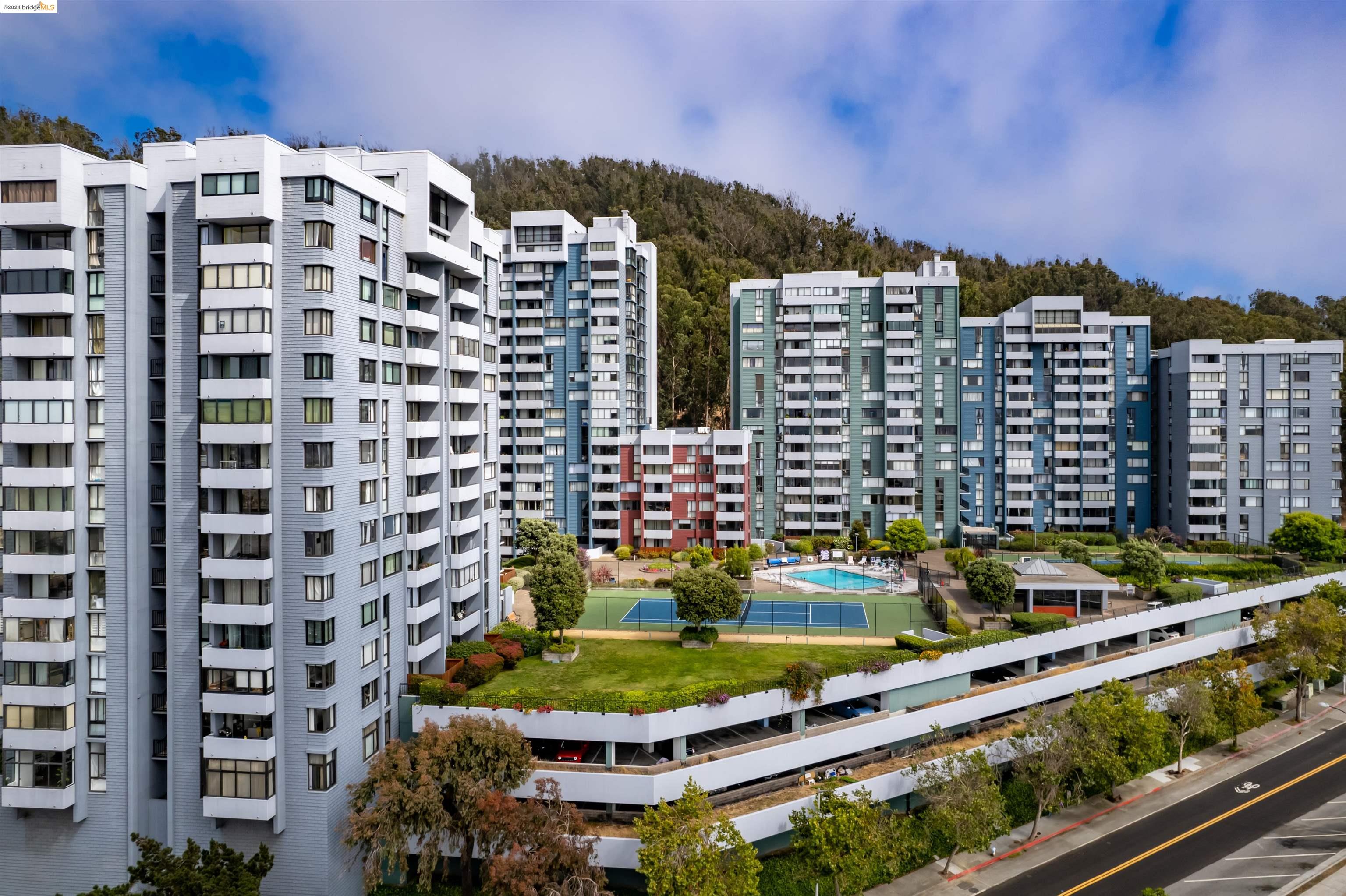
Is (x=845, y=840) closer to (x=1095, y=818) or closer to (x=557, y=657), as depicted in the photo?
(x=557, y=657)

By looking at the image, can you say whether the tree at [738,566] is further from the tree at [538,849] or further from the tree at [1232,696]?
the tree at [538,849]

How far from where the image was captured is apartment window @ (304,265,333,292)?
31.3 metres

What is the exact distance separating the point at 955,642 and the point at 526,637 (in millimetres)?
23844

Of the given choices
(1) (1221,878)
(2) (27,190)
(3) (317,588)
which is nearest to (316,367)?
(3) (317,588)

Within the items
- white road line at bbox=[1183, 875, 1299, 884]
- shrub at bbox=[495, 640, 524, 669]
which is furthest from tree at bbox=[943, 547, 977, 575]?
shrub at bbox=[495, 640, 524, 669]

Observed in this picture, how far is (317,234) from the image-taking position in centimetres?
3145

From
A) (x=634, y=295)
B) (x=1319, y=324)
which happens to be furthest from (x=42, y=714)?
(x=1319, y=324)

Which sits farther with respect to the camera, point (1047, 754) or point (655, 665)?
point (655, 665)

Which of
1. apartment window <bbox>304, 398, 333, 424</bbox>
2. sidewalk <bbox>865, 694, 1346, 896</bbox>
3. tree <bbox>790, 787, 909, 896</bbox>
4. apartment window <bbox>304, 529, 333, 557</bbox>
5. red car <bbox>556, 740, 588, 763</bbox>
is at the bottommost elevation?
sidewalk <bbox>865, 694, 1346, 896</bbox>

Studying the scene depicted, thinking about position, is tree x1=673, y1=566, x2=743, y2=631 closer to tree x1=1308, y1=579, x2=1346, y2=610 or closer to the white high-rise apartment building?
the white high-rise apartment building

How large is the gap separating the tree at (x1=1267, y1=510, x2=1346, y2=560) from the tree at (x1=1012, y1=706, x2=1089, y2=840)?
141 ft

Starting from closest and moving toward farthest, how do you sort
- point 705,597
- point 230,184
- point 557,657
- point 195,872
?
point 195,872 → point 230,184 → point 557,657 → point 705,597

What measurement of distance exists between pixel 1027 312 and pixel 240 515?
79418 mm

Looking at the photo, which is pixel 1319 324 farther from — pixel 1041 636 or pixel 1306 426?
pixel 1041 636
